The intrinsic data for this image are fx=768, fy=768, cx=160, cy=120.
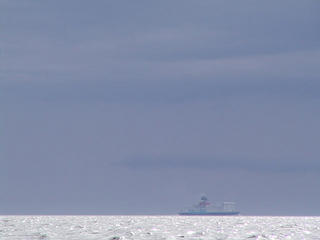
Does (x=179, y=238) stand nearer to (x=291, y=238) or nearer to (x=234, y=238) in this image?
(x=234, y=238)

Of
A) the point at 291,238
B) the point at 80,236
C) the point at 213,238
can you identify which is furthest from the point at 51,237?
the point at 291,238

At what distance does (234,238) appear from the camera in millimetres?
62594

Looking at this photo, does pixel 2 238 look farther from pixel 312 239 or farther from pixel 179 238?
pixel 312 239

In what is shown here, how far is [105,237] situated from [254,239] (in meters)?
12.1

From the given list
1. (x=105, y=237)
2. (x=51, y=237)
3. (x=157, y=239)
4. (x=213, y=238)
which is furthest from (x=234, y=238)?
(x=51, y=237)

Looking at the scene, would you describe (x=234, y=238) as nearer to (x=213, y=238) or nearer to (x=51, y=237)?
(x=213, y=238)

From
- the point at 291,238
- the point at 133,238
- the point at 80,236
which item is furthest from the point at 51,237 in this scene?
the point at 291,238

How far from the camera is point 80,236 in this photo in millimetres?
64125

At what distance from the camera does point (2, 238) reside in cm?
6044

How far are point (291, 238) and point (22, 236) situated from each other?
22.4 meters

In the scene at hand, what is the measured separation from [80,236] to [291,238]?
1759cm

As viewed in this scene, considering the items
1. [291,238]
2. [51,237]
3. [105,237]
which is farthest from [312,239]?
[51,237]

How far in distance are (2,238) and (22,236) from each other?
3.70 m

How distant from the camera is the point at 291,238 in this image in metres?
64.0
